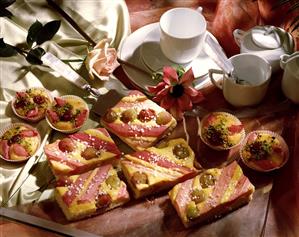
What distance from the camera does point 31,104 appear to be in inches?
55.6

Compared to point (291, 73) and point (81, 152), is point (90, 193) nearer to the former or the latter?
point (81, 152)

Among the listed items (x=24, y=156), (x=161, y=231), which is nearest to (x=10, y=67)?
(x=24, y=156)

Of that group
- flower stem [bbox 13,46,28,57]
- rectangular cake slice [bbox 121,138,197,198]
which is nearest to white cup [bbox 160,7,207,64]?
rectangular cake slice [bbox 121,138,197,198]

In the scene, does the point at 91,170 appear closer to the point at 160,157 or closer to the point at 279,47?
the point at 160,157

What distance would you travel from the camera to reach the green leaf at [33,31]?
1.50m

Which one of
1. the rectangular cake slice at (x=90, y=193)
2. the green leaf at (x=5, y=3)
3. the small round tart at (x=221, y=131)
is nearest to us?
the rectangular cake slice at (x=90, y=193)

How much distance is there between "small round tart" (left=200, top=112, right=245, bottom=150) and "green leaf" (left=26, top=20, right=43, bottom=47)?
0.50 metres

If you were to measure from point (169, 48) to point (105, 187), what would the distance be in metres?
0.41

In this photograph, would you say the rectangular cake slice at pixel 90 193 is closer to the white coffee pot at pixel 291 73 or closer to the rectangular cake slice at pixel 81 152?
the rectangular cake slice at pixel 81 152

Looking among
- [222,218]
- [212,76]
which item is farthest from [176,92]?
[222,218]

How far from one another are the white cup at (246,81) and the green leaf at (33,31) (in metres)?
0.47

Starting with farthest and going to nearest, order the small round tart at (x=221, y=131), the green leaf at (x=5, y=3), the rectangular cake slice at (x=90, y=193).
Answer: the green leaf at (x=5, y=3), the small round tart at (x=221, y=131), the rectangular cake slice at (x=90, y=193)

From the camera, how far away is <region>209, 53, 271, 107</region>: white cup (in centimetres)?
141

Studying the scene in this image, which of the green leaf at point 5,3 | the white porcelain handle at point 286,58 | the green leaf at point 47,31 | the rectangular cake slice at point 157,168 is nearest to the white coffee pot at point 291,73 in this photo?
the white porcelain handle at point 286,58
